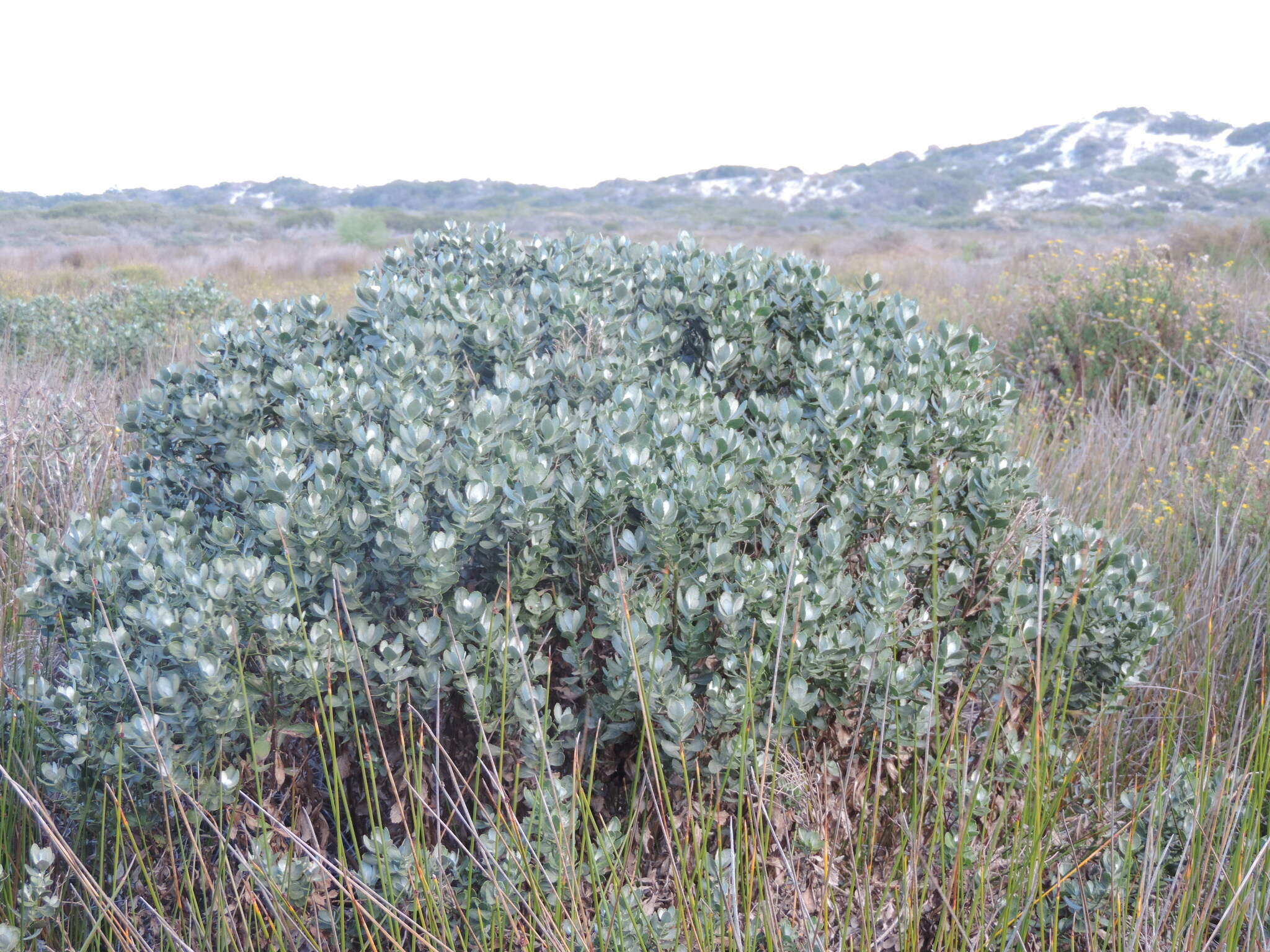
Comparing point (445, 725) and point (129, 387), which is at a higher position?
point (129, 387)

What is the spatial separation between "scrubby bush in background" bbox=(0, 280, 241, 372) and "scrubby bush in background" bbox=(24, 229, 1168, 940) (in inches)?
179

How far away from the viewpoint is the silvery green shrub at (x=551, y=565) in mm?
1795

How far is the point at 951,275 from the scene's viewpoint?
540 inches

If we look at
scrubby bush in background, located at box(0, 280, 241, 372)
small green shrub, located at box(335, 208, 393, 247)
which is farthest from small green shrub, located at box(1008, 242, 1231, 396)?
small green shrub, located at box(335, 208, 393, 247)

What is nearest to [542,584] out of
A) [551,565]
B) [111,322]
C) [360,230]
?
[551,565]

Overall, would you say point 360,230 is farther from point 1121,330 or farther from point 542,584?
point 542,584

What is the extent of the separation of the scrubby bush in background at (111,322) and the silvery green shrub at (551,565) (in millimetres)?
4496

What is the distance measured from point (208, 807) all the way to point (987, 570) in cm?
190

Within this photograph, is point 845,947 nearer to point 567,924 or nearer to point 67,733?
point 567,924

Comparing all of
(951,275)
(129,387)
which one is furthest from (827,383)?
(951,275)

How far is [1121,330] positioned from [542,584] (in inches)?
245

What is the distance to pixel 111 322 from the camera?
790 centimetres

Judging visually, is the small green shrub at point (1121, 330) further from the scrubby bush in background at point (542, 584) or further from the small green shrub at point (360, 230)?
the small green shrub at point (360, 230)

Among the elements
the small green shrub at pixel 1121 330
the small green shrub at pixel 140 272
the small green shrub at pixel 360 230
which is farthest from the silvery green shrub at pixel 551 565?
the small green shrub at pixel 360 230
